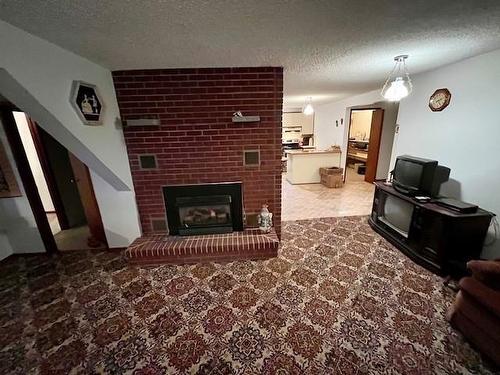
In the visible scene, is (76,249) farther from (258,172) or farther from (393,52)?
(393,52)

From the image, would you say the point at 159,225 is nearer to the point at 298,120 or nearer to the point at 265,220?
the point at 265,220

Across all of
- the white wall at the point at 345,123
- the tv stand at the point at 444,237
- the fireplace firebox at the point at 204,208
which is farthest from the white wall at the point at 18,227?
the white wall at the point at 345,123

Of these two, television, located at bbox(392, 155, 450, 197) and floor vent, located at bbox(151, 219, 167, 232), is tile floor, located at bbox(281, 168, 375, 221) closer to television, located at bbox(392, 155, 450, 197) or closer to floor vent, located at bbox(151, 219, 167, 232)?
television, located at bbox(392, 155, 450, 197)

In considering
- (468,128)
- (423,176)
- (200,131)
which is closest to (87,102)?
(200,131)

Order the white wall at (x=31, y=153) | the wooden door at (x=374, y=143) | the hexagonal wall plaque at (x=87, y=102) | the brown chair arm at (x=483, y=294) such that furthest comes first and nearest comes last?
the wooden door at (x=374, y=143)
the white wall at (x=31, y=153)
the hexagonal wall plaque at (x=87, y=102)
the brown chair arm at (x=483, y=294)

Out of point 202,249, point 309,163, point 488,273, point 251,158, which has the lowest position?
point 202,249

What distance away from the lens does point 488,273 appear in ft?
4.60

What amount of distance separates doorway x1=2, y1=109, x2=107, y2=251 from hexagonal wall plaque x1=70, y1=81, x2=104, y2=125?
89 cm

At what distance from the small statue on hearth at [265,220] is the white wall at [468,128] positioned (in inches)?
89.9

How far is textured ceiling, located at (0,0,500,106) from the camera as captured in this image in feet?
3.62

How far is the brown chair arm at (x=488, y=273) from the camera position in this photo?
4.51 ft

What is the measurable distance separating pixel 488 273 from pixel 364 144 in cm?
640

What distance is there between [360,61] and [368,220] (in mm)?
2363

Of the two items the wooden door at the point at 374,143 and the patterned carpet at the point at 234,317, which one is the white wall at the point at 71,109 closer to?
the patterned carpet at the point at 234,317
